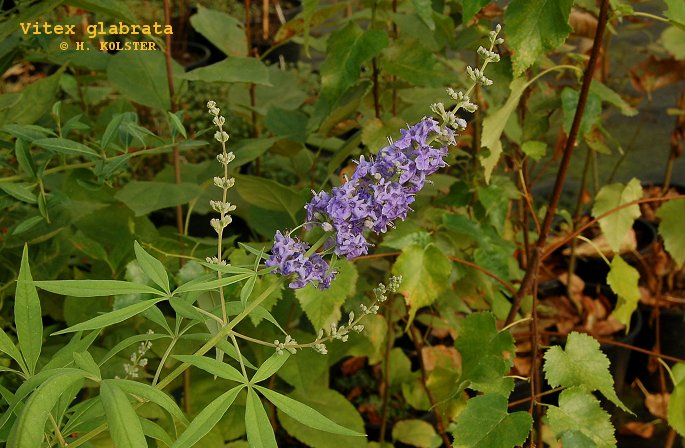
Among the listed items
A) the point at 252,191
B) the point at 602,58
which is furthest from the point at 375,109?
the point at 602,58

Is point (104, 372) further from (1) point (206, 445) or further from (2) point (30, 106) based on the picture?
(2) point (30, 106)

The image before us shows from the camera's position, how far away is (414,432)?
1.74 m

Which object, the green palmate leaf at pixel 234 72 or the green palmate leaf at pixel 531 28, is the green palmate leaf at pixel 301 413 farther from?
the green palmate leaf at pixel 234 72

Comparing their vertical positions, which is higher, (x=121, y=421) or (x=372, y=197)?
(x=372, y=197)

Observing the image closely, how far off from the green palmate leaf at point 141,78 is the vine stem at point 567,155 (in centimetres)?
70

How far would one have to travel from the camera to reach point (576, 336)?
1.19 metres

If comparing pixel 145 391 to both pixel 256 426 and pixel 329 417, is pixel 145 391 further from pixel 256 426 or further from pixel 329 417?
pixel 329 417

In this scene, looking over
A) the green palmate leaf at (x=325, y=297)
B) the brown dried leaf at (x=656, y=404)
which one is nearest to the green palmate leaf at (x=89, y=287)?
the green palmate leaf at (x=325, y=297)

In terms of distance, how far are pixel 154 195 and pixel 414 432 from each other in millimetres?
729

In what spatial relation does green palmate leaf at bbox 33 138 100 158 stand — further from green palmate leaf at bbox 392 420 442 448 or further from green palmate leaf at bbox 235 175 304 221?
green palmate leaf at bbox 392 420 442 448

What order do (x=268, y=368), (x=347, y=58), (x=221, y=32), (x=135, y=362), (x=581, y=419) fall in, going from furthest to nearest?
1. (x=221, y=32)
2. (x=347, y=58)
3. (x=581, y=419)
4. (x=135, y=362)
5. (x=268, y=368)

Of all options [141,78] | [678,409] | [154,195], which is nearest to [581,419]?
[678,409]

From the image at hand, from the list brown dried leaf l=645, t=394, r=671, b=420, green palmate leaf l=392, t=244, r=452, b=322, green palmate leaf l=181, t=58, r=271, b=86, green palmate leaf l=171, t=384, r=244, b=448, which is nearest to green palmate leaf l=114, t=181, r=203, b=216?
green palmate leaf l=181, t=58, r=271, b=86

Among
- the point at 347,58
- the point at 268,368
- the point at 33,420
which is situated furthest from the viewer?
the point at 347,58
